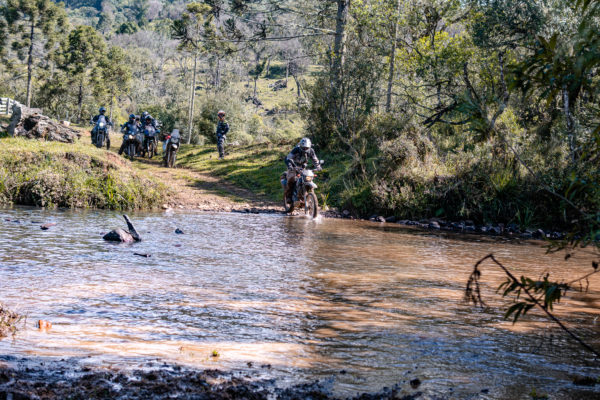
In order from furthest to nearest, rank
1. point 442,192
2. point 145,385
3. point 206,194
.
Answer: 1. point 206,194
2. point 442,192
3. point 145,385

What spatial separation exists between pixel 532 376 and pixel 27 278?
17.4 ft

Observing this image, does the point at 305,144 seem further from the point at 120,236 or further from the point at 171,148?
the point at 171,148

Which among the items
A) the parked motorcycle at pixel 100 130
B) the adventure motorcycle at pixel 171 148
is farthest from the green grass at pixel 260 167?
the parked motorcycle at pixel 100 130

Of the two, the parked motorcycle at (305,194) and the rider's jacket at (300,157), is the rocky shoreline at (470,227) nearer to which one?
the parked motorcycle at (305,194)

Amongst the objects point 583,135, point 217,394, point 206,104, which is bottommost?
point 217,394

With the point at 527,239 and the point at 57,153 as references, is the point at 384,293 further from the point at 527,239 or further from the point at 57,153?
the point at 57,153

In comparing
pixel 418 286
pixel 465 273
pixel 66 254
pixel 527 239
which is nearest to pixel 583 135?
pixel 527 239

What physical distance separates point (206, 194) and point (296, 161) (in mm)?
4070

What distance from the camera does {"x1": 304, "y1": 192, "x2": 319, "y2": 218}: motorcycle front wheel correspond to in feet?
48.5

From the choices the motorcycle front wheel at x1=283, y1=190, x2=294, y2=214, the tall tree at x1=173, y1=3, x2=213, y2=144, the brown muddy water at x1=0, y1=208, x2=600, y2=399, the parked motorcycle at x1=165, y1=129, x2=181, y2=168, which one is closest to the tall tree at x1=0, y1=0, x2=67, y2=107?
the tall tree at x1=173, y1=3, x2=213, y2=144

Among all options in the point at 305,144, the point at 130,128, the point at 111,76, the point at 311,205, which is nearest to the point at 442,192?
the point at 311,205

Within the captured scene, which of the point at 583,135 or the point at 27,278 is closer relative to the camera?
the point at 27,278

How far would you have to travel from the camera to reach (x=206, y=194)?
18.1m

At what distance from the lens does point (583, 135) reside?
48.2 feet
